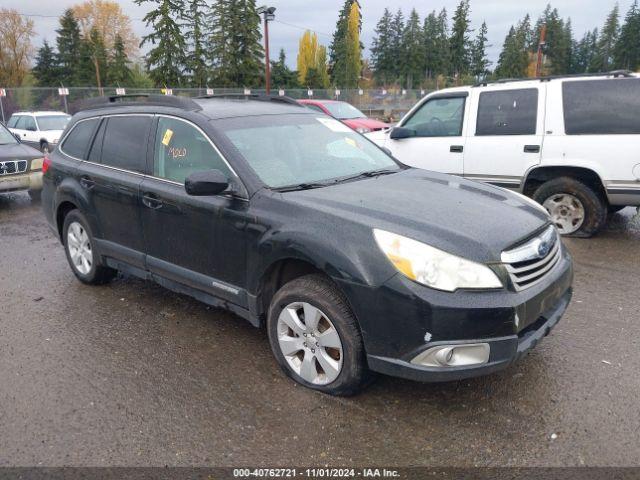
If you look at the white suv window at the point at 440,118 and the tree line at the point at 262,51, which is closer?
the white suv window at the point at 440,118

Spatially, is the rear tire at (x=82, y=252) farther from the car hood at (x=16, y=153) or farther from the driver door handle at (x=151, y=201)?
the car hood at (x=16, y=153)

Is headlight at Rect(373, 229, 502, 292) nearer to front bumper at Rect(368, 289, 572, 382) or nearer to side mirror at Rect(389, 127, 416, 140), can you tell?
front bumper at Rect(368, 289, 572, 382)

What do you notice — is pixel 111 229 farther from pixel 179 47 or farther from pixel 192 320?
pixel 179 47

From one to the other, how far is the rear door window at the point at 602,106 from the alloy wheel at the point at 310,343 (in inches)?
178

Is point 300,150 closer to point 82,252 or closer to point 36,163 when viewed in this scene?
point 82,252

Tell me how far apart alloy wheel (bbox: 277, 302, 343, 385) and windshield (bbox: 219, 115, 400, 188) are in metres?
0.90

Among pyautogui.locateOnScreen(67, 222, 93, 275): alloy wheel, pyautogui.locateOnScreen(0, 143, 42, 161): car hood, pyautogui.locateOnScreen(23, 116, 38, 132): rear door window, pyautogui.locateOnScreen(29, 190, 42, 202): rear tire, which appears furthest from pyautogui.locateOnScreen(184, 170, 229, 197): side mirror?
pyautogui.locateOnScreen(23, 116, 38, 132): rear door window

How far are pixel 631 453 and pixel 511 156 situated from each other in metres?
4.46

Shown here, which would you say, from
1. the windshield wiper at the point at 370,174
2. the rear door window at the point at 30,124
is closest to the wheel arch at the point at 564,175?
the windshield wiper at the point at 370,174

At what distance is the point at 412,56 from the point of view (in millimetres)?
86562

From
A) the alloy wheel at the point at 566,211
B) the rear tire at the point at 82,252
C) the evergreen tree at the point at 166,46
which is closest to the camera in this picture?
the rear tire at the point at 82,252

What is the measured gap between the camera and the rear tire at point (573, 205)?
6133mm

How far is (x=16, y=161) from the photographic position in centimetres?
927

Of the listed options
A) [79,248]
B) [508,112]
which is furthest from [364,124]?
[79,248]
